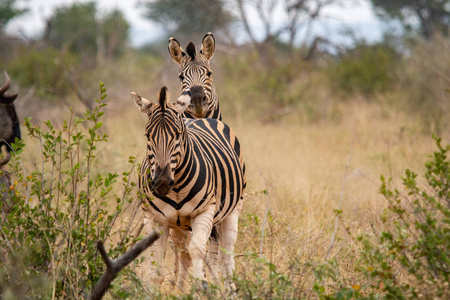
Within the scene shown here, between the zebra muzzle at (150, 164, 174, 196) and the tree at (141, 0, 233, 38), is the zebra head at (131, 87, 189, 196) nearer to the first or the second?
the zebra muzzle at (150, 164, 174, 196)

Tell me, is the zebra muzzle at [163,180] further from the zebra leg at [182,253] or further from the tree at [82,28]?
the tree at [82,28]

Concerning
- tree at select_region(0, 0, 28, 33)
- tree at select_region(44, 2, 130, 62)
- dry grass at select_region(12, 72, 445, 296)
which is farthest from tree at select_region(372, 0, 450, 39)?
tree at select_region(0, 0, 28, 33)

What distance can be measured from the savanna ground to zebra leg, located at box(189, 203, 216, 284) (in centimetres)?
41

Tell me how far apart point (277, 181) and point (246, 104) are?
711 centimetres

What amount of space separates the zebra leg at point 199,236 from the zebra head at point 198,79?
5.29 ft

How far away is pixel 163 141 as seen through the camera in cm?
334

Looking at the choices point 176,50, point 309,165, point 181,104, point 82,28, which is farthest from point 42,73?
point 82,28

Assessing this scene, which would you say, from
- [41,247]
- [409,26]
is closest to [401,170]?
[41,247]

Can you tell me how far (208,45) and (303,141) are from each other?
17.2 ft

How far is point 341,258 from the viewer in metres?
4.49

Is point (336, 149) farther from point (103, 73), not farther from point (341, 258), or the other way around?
point (103, 73)

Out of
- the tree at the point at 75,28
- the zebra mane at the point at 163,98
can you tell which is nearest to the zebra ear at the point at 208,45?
the zebra mane at the point at 163,98

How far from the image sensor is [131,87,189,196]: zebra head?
3283mm

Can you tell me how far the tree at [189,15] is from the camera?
20.9m
